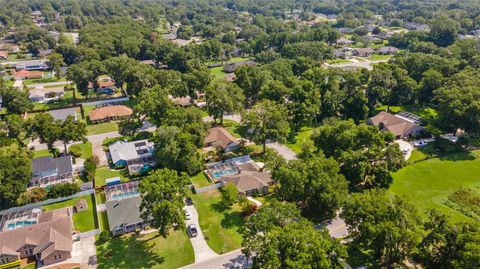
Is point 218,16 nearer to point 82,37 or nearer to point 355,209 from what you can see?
point 82,37

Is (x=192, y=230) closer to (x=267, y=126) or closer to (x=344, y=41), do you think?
(x=267, y=126)

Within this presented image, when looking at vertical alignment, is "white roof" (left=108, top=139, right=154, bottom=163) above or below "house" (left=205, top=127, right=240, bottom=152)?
below

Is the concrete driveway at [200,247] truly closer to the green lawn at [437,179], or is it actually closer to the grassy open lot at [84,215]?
the grassy open lot at [84,215]

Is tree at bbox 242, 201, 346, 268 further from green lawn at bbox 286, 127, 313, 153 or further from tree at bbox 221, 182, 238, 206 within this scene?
green lawn at bbox 286, 127, 313, 153

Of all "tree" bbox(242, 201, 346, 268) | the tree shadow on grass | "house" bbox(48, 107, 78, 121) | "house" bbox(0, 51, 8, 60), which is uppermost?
"tree" bbox(242, 201, 346, 268)

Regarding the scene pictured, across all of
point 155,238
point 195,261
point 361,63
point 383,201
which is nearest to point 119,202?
point 155,238

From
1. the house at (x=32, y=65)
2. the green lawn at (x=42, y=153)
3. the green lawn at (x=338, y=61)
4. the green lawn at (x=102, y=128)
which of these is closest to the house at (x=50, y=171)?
the green lawn at (x=42, y=153)

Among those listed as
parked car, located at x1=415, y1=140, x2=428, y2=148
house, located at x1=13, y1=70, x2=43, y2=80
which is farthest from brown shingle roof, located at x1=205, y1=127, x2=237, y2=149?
house, located at x1=13, y1=70, x2=43, y2=80

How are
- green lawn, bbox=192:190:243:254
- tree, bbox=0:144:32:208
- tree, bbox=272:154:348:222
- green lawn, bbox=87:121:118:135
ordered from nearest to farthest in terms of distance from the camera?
green lawn, bbox=192:190:243:254, tree, bbox=272:154:348:222, tree, bbox=0:144:32:208, green lawn, bbox=87:121:118:135
